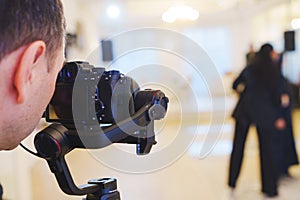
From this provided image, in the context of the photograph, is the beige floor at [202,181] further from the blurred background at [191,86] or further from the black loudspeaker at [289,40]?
the black loudspeaker at [289,40]

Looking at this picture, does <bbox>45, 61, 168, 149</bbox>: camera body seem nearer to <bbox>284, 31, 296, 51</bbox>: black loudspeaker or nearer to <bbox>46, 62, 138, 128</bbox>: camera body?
<bbox>46, 62, 138, 128</bbox>: camera body

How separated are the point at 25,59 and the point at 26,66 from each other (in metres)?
0.01

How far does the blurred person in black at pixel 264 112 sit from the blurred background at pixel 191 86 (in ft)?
0.73

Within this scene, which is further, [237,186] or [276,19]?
[276,19]

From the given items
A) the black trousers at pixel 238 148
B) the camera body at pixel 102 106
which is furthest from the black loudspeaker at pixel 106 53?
the black trousers at pixel 238 148

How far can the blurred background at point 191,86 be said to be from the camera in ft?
3.80

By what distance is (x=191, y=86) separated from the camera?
45.9 inches

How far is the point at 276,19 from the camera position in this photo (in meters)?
7.25

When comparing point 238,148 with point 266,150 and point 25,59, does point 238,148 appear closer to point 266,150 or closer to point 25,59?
point 266,150

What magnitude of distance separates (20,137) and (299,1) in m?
6.86

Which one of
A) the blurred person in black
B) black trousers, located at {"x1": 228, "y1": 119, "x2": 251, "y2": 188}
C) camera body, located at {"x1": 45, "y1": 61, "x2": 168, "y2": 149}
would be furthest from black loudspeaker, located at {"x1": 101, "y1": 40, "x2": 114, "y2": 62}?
black trousers, located at {"x1": 228, "y1": 119, "x2": 251, "y2": 188}

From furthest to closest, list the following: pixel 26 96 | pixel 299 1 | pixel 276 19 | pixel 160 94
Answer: pixel 276 19 < pixel 299 1 < pixel 160 94 < pixel 26 96

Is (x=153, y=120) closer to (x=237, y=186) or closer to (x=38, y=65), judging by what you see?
(x=38, y=65)

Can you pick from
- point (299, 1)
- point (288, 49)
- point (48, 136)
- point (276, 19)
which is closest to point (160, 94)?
point (48, 136)
